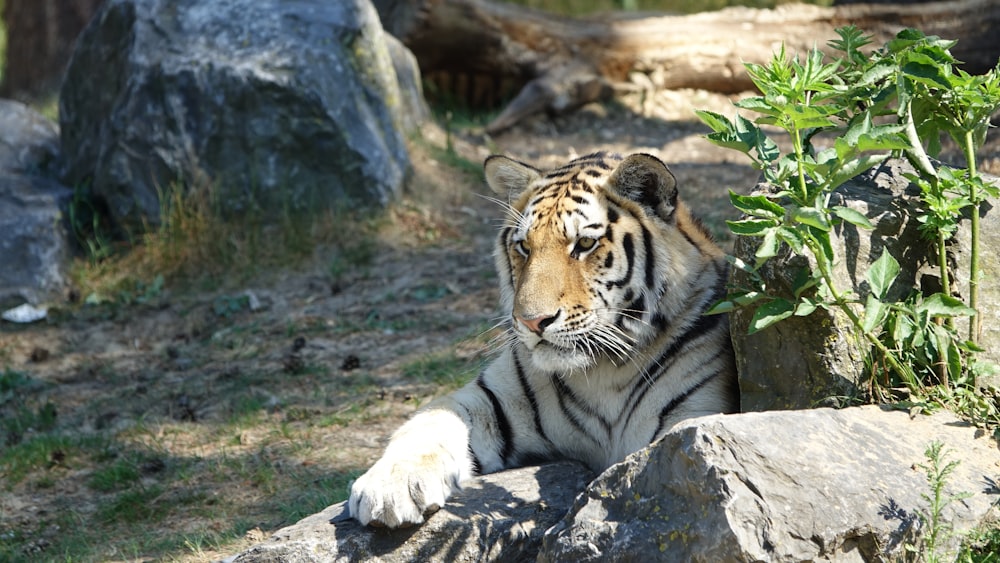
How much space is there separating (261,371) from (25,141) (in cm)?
346

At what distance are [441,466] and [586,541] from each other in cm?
72

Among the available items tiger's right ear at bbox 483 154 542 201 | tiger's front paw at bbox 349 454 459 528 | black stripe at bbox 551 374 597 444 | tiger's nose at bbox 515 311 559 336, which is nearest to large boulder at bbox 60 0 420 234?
tiger's right ear at bbox 483 154 542 201

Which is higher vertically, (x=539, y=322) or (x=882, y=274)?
(x=882, y=274)

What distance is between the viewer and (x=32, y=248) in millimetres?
7160

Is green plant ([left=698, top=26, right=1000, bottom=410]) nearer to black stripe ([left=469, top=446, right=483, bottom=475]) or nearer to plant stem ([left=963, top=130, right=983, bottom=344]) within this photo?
plant stem ([left=963, top=130, right=983, bottom=344])

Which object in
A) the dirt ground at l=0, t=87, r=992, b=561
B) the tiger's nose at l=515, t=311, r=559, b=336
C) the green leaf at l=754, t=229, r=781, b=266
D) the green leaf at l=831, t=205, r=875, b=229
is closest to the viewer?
the green leaf at l=754, t=229, r=781, b=266

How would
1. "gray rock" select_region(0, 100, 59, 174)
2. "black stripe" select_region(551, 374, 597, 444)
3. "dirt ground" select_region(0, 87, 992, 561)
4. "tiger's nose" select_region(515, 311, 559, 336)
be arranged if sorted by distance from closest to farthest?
"tiger's nose" select_region(515, 311, 559, 336), "black stripe" select_region(551, 374, 597, 444), "dirt ground" select_region(0, 87, 992, 561), "gray rock" select_region(0, 100, 59, 174)

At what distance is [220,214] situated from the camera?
7.24 metres

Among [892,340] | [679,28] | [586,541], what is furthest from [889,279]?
[679,28]

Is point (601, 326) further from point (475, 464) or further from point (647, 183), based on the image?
point (475, 464)

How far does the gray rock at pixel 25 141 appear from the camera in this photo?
7939mm

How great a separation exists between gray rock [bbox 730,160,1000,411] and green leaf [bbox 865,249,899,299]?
0.46ft

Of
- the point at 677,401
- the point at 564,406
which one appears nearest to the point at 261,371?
the point at 564,406

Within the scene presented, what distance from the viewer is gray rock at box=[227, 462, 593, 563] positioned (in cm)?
323
